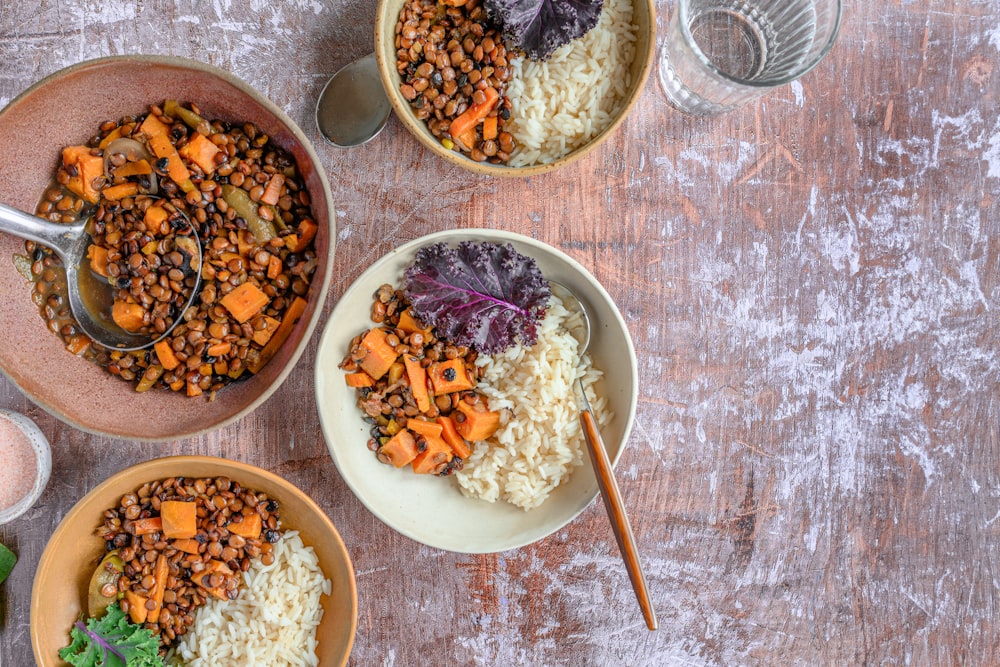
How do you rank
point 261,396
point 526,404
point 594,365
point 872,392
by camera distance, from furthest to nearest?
point 872,392, point 594,365, point 526,404, point 261,396

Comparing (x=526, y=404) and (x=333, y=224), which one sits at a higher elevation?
(x=333, y=224)

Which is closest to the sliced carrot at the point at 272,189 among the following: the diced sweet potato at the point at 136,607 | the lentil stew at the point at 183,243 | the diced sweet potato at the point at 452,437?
the lentil stew at the point at 183,243

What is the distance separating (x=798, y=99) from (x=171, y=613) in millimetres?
2827

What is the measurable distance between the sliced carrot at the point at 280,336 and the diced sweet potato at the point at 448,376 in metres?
0.46

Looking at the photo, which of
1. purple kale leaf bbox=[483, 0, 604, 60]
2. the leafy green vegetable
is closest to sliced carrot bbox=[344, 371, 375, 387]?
the leafy green vegetable

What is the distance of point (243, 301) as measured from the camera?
215 cm

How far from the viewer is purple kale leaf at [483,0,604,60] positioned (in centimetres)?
217

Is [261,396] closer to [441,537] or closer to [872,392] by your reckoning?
[441,537]

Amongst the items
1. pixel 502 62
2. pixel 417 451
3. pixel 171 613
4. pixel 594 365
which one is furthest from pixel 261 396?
pixel 502 62

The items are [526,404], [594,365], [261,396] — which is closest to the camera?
[261,396]

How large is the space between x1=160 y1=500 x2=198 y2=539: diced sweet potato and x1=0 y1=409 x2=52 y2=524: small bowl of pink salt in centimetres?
48

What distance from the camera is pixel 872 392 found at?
257 cm

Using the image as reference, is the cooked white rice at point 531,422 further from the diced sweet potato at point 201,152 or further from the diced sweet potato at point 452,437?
the diced sweet potato at point 201,152

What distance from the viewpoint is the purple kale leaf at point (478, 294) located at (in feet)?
7.25
